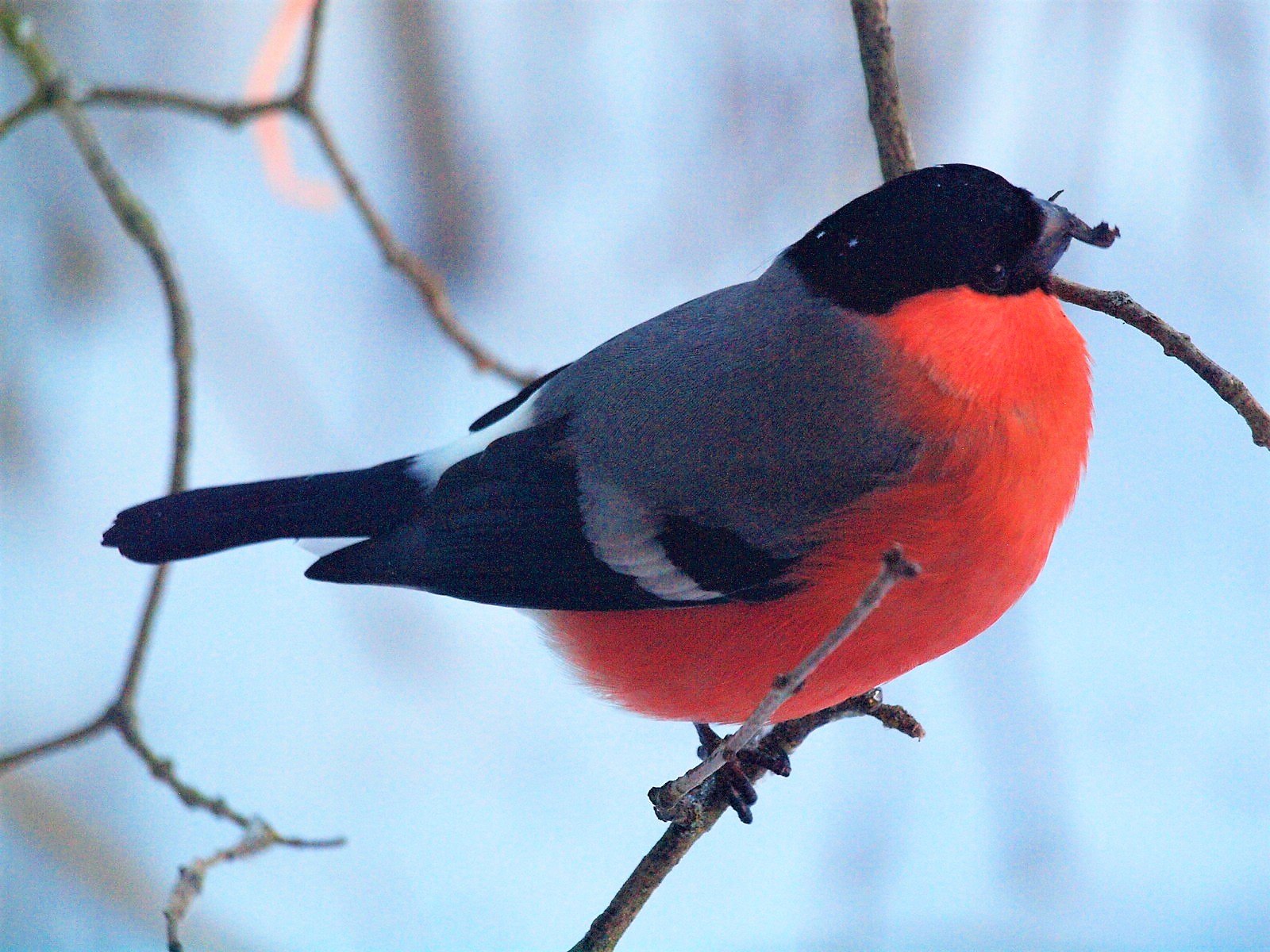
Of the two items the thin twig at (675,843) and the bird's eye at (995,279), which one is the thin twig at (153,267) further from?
the bird's eye at (995,279)

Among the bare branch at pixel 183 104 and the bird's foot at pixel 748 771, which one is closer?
the bird's foot at pixel 748 771

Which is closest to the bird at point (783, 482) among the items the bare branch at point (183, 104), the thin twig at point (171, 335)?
the thin twig at point (171, 335)

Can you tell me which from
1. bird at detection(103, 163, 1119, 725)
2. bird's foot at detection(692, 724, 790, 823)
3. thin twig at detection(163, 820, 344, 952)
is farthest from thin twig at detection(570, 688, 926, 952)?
thin twig at detection(163, 820, 344, 952)

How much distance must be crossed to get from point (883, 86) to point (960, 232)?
14.0 inches

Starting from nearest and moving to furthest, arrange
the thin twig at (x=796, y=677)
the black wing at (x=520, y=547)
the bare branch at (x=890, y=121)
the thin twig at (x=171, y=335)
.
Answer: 1. the thin twig at (x=796, y=677)
2. the bare branch at (x=890, y=121)
3. the black wing at (x=520, y=547)
4. the thin twig at (x=171, y=335)

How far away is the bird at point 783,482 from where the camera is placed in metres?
1.70

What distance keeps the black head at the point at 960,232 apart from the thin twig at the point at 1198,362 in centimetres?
18

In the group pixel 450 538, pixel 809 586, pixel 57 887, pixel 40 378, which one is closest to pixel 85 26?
pixel 40 378

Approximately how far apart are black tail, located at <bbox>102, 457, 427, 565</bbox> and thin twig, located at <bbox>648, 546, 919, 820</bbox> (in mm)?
824

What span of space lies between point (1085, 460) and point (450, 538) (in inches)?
39.2

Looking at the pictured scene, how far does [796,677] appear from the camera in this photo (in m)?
1.11

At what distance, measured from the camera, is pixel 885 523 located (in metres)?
1.74

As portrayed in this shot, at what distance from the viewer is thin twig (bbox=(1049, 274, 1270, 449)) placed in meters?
1.41

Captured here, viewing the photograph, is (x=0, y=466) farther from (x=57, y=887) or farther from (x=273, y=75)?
(x=273, y=75)
